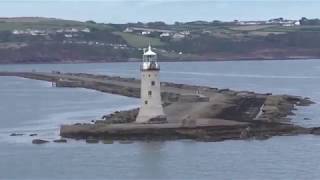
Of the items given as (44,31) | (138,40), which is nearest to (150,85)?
(138,40)

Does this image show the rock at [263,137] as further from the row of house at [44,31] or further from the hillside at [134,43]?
the row of house at [44,31]

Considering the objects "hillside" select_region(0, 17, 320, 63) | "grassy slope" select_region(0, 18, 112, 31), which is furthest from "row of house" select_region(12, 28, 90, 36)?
"grassy slope" select_region(0, 18, 112, 31)

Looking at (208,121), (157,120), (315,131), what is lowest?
(315,131)

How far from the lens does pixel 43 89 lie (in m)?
72.8

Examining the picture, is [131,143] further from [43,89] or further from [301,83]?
[301,83]

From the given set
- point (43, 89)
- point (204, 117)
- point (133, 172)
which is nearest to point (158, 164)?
point (133, 172)

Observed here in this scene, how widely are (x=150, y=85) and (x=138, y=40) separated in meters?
104

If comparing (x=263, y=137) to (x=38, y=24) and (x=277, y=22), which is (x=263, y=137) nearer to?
(x=38, y=24)

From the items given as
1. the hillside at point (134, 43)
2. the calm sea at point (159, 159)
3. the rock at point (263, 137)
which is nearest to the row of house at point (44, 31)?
the hillside at point (134, 43)

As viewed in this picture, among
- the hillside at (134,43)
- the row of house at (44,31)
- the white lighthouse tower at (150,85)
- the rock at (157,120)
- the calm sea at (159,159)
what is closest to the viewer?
the calm sea at (159,159)

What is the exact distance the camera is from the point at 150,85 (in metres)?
33.5

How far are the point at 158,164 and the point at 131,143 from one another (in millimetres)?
3037

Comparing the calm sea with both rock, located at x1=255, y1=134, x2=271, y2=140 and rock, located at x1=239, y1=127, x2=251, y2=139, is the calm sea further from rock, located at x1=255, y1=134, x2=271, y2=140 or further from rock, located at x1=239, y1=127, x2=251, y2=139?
rock, located at x1=239, y1=127, x2=251, y2=139

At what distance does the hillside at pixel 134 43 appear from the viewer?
447ft
